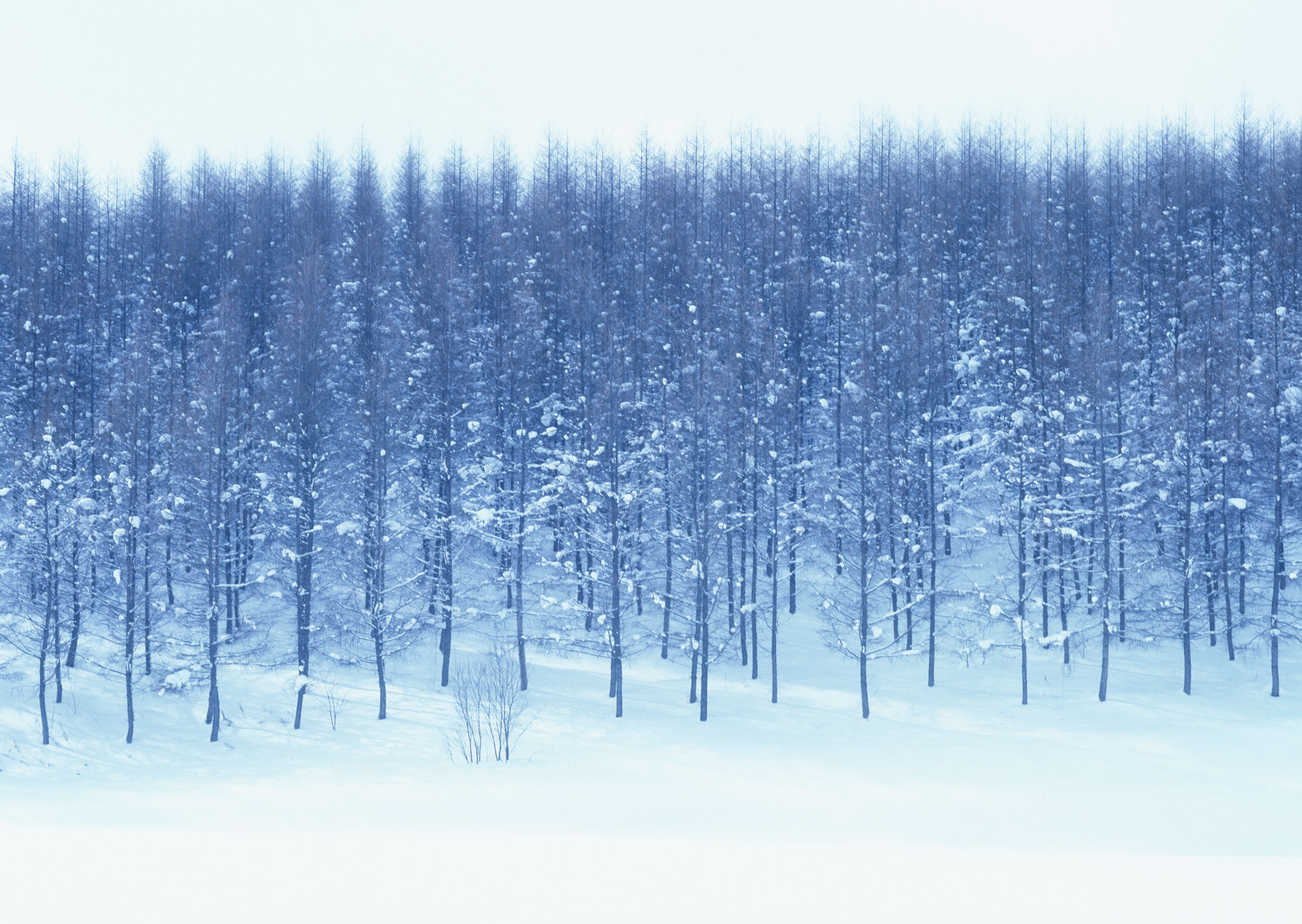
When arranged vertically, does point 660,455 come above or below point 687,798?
above

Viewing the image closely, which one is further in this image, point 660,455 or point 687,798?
point 660,455

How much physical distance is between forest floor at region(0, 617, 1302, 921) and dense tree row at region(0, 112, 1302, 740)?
98cm

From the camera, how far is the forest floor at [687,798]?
917 centimetres

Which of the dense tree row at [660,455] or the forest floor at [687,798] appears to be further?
the dense tree row at [660,455]

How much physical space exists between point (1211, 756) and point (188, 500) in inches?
1037

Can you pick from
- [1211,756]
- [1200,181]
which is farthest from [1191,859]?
[1200,181]

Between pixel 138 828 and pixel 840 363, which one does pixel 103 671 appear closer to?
pixel 138 828

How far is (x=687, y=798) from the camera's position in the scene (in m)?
17.4

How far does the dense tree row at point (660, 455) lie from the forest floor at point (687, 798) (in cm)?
98

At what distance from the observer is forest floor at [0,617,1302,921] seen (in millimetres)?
9172

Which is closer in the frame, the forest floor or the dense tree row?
the forest floor

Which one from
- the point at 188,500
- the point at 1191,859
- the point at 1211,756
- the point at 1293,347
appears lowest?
the point at 1211,756

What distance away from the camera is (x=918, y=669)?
26422mm

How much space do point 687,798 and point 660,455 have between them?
1155 centimetres
